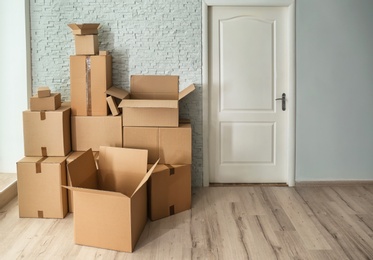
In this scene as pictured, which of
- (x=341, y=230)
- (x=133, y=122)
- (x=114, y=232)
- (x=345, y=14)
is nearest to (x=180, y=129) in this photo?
(x=133, y=122)

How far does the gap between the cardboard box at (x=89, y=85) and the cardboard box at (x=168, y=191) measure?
0.81m

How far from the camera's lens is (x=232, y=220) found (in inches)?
174

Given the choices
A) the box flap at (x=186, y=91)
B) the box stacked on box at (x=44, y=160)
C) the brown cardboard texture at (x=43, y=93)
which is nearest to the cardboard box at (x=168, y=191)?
the box flap at (x=186, y=91)

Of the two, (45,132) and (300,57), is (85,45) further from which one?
(300,57)

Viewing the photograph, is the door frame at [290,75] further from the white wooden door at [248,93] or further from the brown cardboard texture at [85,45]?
the brown cardboard texture at [85,45]

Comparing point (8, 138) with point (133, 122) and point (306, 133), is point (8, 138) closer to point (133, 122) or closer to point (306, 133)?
point (133, 122)

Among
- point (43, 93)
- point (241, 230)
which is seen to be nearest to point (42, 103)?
point (43, 93)

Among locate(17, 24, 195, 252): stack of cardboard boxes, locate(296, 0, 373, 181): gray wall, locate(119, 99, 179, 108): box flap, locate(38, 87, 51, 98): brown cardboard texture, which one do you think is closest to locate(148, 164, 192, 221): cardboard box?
locate(17, 24, 195, 252): stack of cardboard boxes

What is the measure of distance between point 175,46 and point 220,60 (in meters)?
0.46

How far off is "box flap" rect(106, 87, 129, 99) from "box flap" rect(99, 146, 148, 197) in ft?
1.72

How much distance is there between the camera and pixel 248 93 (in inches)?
210

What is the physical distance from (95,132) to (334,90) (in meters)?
2.34

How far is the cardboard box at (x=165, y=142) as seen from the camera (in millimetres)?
4750

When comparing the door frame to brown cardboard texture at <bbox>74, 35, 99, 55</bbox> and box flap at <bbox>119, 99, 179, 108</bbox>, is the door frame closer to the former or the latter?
box flap at <bbox>119, 99, 179, 108</bbox>
